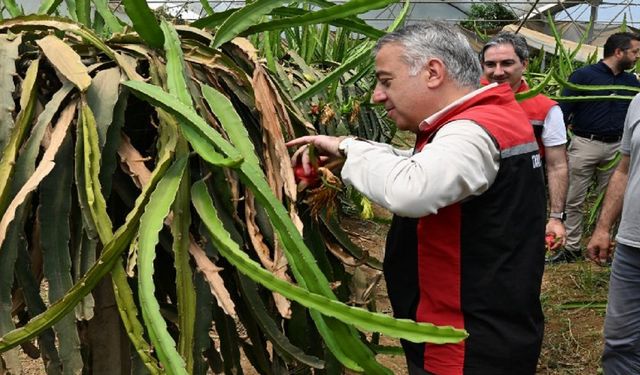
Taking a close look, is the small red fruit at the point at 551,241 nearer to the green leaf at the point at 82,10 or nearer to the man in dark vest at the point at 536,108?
the man in dark vest at the point at 536,108

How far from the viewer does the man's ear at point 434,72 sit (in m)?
1.44

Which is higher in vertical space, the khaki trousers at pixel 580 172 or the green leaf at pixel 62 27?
the green leaf at pixel 62 27

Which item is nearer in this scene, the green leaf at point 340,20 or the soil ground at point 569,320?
the green leaf at point 340,20

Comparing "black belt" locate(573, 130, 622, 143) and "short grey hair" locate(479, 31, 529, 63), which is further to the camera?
"black belt" locate(573, 130, 622, 143)

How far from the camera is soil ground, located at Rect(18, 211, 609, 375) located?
10.5ft

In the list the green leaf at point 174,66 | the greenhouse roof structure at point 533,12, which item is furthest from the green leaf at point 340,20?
the greenhouse roof structure at point 533,12

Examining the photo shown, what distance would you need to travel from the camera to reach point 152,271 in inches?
40.8

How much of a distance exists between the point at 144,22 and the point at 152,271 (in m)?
0.47

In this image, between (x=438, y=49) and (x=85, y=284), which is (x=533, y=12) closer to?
(x=438, y=49)

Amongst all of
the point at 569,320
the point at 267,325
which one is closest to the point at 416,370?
the point at 267,325

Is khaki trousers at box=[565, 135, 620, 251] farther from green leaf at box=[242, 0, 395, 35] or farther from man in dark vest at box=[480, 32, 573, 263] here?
green leaf at box=[242, 0, 395, 35]

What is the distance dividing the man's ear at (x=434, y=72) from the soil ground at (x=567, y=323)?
3.71 ft

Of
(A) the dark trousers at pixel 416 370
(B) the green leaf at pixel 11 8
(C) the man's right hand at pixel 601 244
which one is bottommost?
(C) the man's right hand at pixel 601 244

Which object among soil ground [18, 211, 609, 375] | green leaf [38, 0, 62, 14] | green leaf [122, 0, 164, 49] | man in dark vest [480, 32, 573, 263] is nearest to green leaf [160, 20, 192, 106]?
A: green leaf [122, 0, 164, 49]
